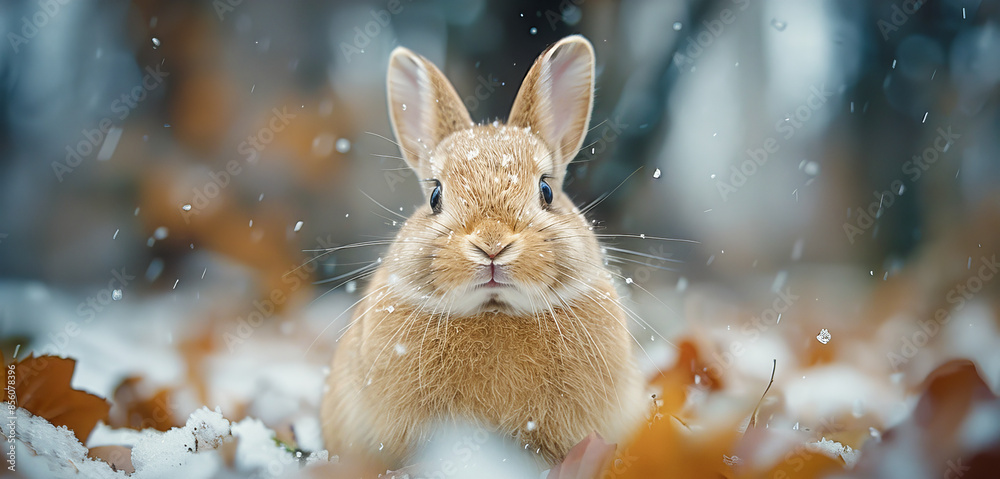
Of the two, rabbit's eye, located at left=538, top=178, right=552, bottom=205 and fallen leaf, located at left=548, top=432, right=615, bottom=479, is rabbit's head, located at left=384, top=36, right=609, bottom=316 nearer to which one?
rabbit's eye, located at left=538, top=178, right=552, bottom=205

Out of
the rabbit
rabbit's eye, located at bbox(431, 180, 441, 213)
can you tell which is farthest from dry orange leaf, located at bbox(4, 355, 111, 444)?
rabbit's eye, located at bbox(431, 180, 441, 213)

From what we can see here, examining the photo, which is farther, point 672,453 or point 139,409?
point 139,409

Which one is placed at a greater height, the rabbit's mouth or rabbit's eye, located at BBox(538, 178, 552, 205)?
rabbit's eye, located at BBox(538, 178, 552, 205)

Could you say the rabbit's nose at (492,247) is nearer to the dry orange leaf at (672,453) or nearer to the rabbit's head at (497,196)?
the rabbit's head at (497,196)

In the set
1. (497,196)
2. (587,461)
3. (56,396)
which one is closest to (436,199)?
(497,196)

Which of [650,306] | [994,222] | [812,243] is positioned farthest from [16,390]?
[994,222]

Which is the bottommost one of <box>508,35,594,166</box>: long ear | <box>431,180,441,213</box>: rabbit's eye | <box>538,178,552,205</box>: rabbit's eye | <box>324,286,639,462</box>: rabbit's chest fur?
<box>324,286,639,462</box>: rabbit's chest fur

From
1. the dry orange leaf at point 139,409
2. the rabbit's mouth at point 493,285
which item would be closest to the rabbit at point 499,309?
the rabbit's mouth at point 493,285

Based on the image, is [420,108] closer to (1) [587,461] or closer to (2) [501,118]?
(2) [501,118]
